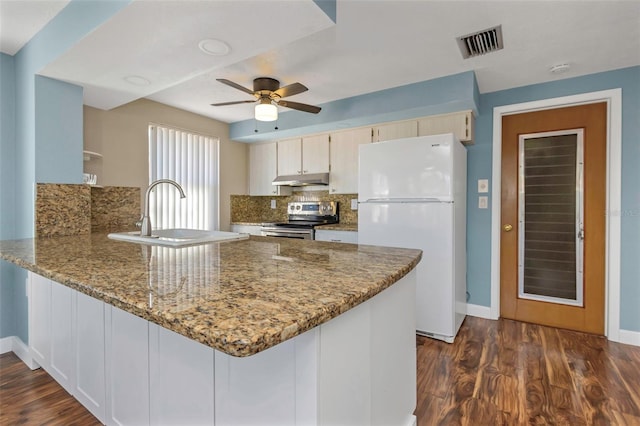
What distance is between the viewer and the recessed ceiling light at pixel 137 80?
7.02 feet

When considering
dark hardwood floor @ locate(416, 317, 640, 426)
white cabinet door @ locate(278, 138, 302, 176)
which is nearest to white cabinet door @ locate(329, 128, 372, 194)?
white cabinet door @ locate(278, 138, 302, 176)

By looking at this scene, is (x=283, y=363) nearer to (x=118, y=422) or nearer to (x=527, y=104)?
(x=118, y=422)

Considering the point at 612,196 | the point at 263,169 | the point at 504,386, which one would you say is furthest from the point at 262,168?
the point at 612,196

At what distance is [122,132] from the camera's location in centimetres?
318

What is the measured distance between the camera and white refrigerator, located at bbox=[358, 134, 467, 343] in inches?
103

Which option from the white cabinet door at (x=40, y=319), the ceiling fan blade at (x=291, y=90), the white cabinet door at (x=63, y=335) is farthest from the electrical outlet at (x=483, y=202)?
the white cabinet door at (x=40, y=319)

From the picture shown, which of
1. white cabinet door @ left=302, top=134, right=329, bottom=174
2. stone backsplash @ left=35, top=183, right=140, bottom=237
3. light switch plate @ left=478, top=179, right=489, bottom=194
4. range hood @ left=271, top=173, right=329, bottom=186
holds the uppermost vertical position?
white cabinet door @ left=302, top=134, right=329, bottom=174

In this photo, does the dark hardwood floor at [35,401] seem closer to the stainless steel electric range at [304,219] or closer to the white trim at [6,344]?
the white trim at [6,344]

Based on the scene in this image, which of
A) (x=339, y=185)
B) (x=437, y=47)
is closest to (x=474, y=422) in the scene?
(x=437, y=47)

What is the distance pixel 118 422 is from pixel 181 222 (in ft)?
8.85

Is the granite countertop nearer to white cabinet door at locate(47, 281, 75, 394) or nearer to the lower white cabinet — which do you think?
white cabinet door at locate(47, 281, 75, 394)

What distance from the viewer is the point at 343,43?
7.32 ft

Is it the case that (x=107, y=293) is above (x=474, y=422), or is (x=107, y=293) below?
above

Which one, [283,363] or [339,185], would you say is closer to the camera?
[283,363]
